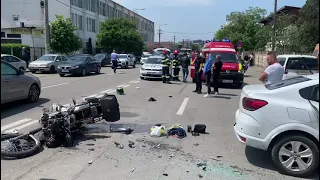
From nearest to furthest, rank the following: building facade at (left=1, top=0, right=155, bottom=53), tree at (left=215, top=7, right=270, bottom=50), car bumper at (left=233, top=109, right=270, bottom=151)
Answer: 1. car bumper at (left=233, top=109, right=270, bottom=151)
2. building facade at (left=1, top=0, right=155, bottom=53)
3. tree at (left=215, top=7, right=270, bottom=50)

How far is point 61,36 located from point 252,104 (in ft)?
103

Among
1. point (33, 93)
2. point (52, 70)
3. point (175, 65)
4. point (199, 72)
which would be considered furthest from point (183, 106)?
point (52, 70)

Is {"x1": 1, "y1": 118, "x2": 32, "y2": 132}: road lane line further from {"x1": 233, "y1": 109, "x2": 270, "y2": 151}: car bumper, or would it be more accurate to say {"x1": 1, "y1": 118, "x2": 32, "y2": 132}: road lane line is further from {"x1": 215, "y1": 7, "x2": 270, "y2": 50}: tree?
{"x1": 215, "y1": 7, "x2": 270, "y2": 50}: tree

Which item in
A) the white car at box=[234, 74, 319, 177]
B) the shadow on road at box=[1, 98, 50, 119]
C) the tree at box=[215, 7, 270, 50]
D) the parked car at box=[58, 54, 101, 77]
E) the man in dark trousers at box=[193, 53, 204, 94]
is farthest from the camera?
the tree at box=[215, 7, 270, 50]

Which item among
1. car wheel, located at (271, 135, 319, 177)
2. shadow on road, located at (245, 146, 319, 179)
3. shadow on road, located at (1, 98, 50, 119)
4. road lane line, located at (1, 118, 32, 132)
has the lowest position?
shadow on road, located at (245, 146, 319, 179)

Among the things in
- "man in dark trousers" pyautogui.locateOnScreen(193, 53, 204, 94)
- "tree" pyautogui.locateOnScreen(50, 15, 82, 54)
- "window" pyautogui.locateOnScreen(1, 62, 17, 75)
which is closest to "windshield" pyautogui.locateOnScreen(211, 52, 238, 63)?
"man in dark trousers" pyautogui.locateOnScreen(193, 53, 204, 94)

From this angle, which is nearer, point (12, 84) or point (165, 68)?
point (12, 84)

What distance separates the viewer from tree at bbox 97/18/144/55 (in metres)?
51.2

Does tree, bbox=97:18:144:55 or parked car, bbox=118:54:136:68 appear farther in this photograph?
tree, bbox=97:18:144:55

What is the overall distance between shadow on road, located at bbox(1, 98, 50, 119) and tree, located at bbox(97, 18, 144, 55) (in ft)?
134

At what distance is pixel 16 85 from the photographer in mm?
9930

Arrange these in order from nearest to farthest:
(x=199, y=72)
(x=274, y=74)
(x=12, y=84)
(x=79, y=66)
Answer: (x=274, y=74) → (x=12, y=84) → (x=199, y=72) → (x=79, y=66)

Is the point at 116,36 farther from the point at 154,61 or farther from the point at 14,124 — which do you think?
the point at 14,124

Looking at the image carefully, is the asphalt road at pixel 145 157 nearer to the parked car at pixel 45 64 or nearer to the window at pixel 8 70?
the window at pixel 8 70
